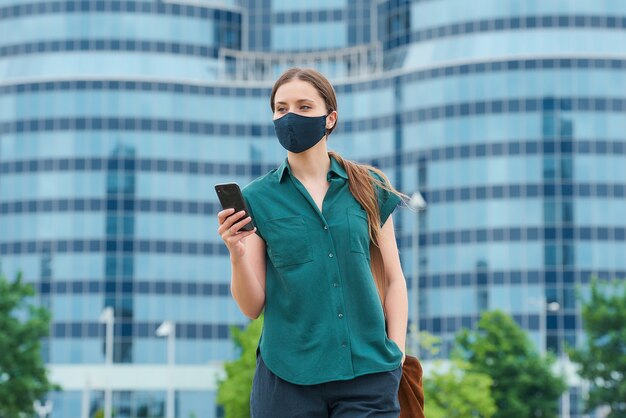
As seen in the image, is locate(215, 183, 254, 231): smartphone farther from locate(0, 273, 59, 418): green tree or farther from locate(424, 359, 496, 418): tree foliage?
locate(0, 273, 59, 418): green tree

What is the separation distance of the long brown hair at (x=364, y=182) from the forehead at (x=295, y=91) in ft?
0.05

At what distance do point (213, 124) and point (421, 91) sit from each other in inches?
620

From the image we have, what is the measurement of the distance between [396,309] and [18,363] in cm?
5444

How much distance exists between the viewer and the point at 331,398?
612 cm

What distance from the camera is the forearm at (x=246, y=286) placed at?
20.0 feet

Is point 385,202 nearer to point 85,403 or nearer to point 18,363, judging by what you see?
point 18,363

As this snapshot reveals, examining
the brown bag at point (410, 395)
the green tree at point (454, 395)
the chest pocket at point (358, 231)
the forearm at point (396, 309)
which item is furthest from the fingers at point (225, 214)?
the green tree at point (454, 395)

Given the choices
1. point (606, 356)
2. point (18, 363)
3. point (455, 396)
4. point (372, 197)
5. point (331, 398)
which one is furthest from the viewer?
point (606, 356)

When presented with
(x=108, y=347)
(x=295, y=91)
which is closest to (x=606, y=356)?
(x=108, y=347)

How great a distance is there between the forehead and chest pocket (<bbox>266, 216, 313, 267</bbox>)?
1.71 feet

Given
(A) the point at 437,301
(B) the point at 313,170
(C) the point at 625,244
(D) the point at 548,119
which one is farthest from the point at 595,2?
(B) the point at 313,170

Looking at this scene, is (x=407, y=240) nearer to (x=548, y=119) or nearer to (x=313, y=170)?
(x=548, y=119)

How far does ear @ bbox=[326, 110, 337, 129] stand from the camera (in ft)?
21.2

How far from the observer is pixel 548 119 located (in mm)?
95562
